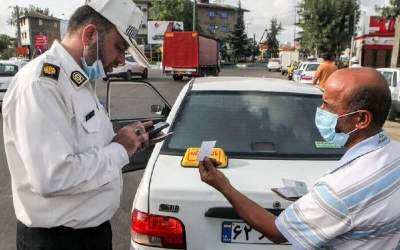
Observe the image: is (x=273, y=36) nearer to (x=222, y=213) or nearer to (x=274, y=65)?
(x=274, y=65)

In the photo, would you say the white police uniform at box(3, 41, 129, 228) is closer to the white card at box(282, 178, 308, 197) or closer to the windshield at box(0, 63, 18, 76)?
the white card at box(282, 178, 308, 197)

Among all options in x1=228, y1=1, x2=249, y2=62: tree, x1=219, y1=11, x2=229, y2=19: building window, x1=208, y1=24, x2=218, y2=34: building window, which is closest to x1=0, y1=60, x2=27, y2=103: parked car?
x1=228, y1=1, x2=249, y2=62: tree

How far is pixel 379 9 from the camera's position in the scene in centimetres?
2083

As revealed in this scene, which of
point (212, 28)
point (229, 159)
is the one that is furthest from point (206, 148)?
point (212, 28)

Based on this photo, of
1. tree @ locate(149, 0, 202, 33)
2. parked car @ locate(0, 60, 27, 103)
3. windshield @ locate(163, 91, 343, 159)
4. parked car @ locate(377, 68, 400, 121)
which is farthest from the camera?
tree @ locate(149, 0, 202, 33)

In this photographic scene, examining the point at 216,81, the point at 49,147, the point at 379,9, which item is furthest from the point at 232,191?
the point at 379,9

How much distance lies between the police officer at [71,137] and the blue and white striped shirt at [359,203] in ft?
2.65

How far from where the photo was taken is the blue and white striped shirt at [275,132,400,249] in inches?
62.9

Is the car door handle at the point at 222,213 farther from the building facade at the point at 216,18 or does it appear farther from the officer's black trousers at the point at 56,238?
the building facade at the point at 216,18

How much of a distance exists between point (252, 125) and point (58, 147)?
6.76 ft

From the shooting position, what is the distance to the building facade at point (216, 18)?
9769 cm

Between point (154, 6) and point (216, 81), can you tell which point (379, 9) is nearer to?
point (216, 81)

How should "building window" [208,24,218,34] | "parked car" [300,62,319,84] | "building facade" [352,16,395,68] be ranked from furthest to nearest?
"building window" [208,24,218,34] < "building facade" [352,16,395,68] < "parked car" [300,62,319,84]

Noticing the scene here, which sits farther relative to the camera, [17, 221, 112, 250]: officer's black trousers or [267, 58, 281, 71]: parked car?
[267, 58, 281, 71]: parked car
